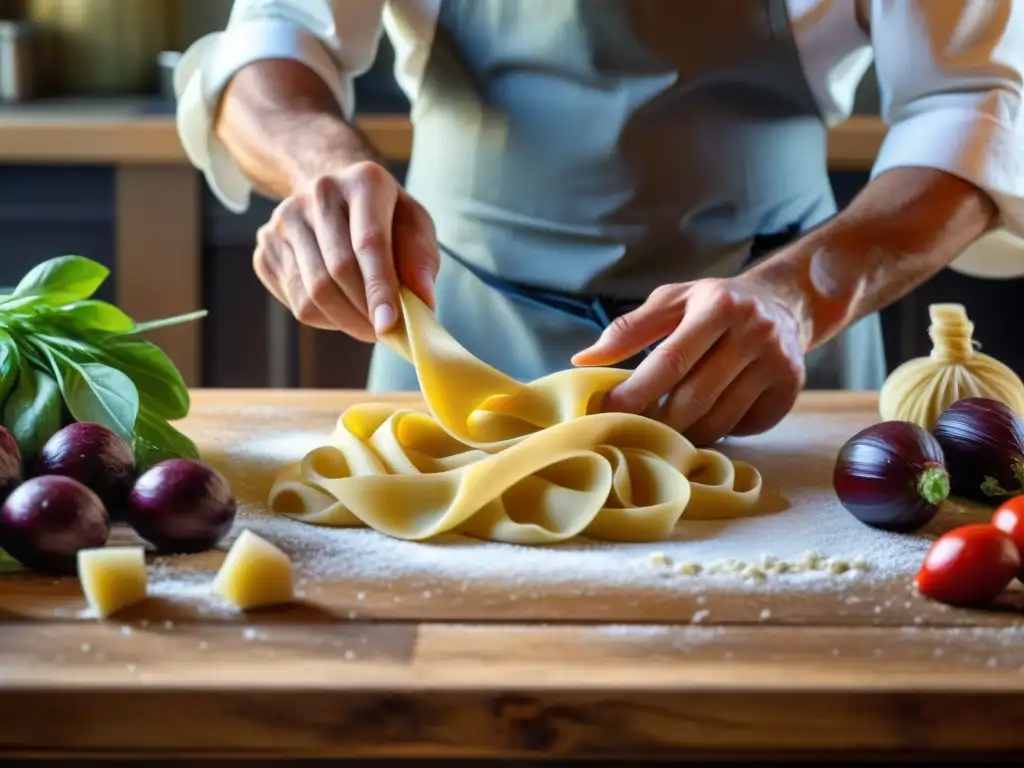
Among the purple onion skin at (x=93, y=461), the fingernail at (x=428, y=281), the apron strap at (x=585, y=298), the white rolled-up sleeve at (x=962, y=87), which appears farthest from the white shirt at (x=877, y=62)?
the purple onion skin at (x=93, y=461)

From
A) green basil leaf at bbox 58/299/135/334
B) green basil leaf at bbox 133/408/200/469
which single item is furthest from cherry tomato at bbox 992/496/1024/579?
green basil leaf at bbox 58/299/135/334

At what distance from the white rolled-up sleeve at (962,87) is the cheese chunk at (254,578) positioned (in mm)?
865

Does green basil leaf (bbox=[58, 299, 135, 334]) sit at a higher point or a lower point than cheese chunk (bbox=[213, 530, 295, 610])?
higher

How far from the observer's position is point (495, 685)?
0.75 metres

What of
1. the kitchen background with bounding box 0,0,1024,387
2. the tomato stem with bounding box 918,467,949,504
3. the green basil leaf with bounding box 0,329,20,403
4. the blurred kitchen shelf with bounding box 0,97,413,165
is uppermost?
the green basil leaf with bounding box 0,329,20,403

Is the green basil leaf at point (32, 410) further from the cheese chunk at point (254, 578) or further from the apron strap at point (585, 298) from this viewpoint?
the apron strap at point (585, 298)

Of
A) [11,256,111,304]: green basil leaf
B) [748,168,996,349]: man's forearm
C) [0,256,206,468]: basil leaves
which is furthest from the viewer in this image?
[748,168,996,349]: man's forearm

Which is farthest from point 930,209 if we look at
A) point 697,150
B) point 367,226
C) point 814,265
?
point 367,226

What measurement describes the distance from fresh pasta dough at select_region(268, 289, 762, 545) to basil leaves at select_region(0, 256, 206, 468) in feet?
0.38

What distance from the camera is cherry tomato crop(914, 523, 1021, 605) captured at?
901 mm

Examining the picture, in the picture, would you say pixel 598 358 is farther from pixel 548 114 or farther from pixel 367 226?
pixel 548 114

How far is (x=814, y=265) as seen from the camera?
1.34 metres

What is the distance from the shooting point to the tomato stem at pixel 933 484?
1018 millimetres

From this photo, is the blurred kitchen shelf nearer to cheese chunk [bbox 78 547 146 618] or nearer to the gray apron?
the gray apron
